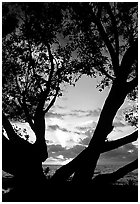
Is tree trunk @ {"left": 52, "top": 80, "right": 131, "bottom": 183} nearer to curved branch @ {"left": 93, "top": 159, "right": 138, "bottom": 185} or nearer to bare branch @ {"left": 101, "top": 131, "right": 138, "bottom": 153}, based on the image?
bare branch @ {"left": 101, "top": 131, "right": 138, "bottom": 153}

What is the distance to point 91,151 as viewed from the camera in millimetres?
13477

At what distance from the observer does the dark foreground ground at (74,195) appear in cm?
1241

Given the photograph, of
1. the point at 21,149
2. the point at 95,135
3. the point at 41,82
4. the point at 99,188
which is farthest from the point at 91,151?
the point at 41,82

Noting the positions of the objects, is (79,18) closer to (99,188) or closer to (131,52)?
(131,52)

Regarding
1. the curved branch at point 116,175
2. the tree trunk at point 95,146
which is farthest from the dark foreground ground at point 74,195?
the tree trunk at point 95,146

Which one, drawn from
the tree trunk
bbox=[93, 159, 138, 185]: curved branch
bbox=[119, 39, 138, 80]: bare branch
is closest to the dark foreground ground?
bbox=[93, 159, 138, 185]: curved branch

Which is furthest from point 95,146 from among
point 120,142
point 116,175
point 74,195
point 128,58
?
point 128,58

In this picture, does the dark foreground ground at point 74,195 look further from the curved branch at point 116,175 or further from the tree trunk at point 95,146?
the tree trunk at point 95,146

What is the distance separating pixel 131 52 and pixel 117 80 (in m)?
1.81

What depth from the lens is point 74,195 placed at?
41.3 ft

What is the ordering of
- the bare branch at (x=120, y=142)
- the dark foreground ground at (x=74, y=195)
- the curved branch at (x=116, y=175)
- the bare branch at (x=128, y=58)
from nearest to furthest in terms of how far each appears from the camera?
Answer: the dark foreground ground at (x=74, y=195) < the bare branch at (x=120, y=142) < the curved branch at (x=116, y=175) < the bare branch at (x=128, y=58)

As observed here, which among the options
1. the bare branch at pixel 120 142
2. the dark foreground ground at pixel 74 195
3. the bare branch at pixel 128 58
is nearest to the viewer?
the dark foreground ground at pixel 74 195

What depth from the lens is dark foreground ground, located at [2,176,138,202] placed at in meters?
12.4

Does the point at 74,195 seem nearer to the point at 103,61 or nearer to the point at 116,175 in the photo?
the point at 116,175
